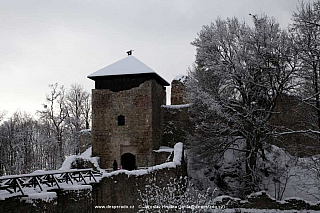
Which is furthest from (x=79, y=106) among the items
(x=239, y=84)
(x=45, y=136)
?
(x=239, y=84)

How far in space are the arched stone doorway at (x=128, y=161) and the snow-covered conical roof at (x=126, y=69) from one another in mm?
4799

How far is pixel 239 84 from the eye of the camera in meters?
17.5

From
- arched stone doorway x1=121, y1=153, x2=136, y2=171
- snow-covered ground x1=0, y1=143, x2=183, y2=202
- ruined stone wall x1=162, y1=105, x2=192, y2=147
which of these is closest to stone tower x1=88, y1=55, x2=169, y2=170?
arched stone doorway x1=121, y1=153, x2=136, y2=171

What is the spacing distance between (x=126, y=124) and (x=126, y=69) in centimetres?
329

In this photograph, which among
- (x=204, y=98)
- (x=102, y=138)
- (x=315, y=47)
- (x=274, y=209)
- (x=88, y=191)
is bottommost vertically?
(x=274, y=209)

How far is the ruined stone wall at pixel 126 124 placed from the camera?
20250 millimetres

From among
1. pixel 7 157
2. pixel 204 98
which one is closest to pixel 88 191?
pixel 204 98

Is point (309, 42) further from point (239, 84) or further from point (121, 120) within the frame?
point (121, 120)

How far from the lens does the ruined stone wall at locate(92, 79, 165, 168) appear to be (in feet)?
66.4

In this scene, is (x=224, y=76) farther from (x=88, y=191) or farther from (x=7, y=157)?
(x=7, y=157)

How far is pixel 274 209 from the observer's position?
50.0ft

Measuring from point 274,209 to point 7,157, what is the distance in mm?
24661

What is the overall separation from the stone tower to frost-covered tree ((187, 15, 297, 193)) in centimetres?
257

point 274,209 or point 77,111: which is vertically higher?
point 77,111
